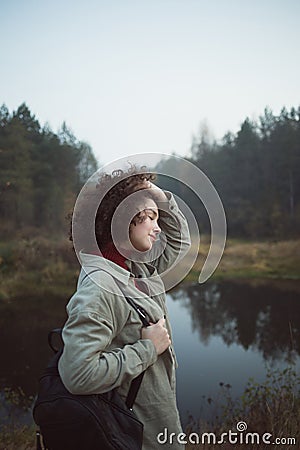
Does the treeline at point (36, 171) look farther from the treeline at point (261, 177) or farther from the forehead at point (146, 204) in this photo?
the forehead at point (146, 204)

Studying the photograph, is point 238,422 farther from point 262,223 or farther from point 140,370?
point 262,223

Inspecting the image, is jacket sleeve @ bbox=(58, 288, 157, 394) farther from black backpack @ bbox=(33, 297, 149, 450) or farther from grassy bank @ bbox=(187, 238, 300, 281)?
grassy bank @ bbox=(187, 238, 300, 281)

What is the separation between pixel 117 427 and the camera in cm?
110

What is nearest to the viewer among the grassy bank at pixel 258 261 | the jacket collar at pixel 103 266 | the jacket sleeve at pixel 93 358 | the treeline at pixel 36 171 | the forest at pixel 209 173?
the jacket sleeve at pixel 93 358

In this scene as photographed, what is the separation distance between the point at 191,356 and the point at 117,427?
583 cm

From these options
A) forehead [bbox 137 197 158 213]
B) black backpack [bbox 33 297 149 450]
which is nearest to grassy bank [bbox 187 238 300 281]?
forehead [bbox 137 197 158 213]

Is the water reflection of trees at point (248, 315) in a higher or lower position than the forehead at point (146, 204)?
lower

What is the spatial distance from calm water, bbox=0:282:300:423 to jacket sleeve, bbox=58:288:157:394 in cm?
362

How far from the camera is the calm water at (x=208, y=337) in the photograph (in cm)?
568

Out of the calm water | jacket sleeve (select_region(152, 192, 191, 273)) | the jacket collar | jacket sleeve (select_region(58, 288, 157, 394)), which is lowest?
the calm water

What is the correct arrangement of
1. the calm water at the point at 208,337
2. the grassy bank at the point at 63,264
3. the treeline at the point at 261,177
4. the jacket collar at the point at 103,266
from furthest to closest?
the treeline at the point at 261,177 → the grassy bank at the point at 63,264 → the calm water at the point at 208,337 → the jacket collar at the point at 103,266

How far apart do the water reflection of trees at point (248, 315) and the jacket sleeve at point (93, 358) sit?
515cm

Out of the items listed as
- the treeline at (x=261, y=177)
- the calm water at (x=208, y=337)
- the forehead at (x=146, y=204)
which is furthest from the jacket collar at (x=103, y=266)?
the treeline at (x=261, y=177)

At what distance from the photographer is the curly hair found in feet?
4.35
